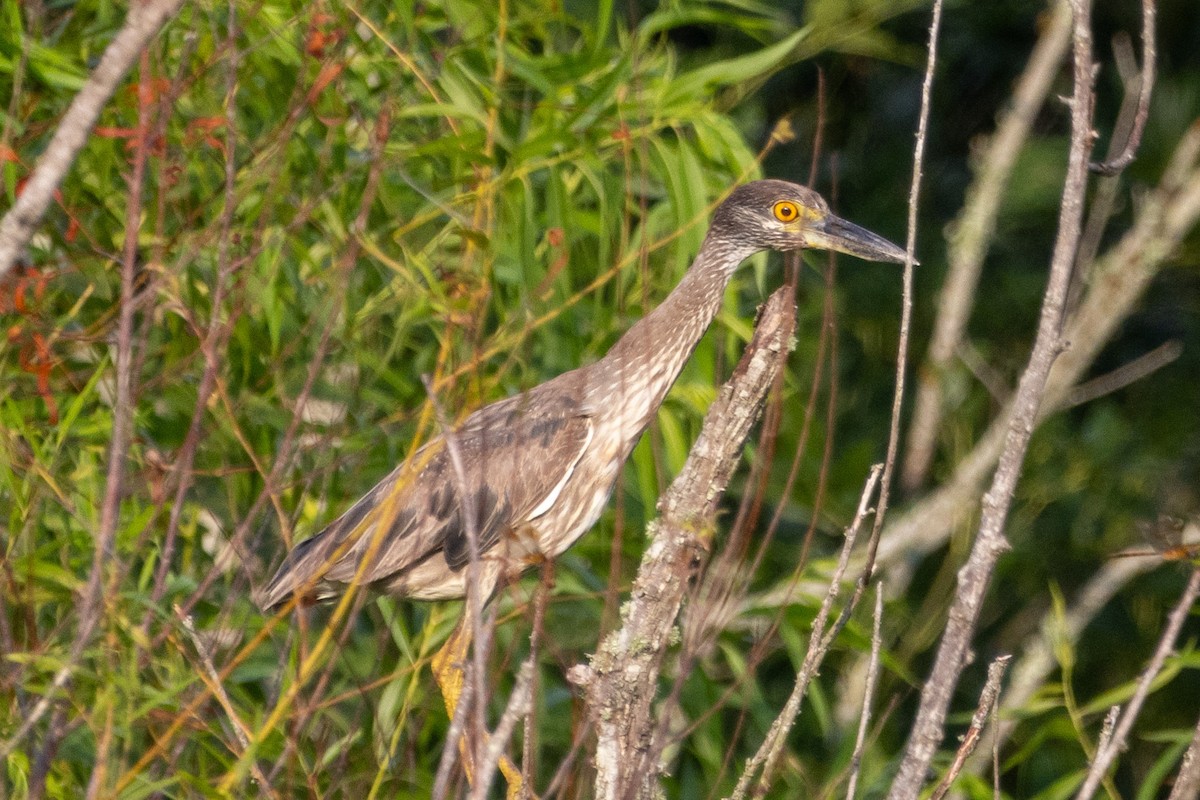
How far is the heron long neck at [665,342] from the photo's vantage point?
3.81 meters

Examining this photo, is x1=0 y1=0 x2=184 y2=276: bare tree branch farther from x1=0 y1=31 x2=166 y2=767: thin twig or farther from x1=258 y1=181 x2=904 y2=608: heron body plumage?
x1=258 y1=181 x2=904 y2=608: heron body plumage

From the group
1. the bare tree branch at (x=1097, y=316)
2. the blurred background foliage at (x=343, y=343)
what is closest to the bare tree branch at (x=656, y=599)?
the blurred background foliage at (x=343, y=343)

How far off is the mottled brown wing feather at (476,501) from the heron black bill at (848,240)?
75cm

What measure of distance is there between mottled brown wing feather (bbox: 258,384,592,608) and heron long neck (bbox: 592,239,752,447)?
5.0 inches

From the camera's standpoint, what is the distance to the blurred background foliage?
2754 millimetres

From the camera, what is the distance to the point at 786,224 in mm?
3877

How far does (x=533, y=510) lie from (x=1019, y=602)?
3.16 metres

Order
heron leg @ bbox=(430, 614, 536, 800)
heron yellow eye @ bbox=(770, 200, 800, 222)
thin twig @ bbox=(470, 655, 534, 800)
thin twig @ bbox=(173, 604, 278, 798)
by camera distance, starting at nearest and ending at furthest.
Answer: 1. thin twig @ bbox=(470, 655, 534, 800)
2. thin twig @ bbox=(173, 604, 278, 798)
3. heron leg @ bbox=(430, 614, 536, 800)
4. heron yellow eye @ bbox=(770, 200, 800, 222)

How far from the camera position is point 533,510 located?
387cm

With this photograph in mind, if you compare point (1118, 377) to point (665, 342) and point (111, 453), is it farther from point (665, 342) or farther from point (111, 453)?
point (111, 453)

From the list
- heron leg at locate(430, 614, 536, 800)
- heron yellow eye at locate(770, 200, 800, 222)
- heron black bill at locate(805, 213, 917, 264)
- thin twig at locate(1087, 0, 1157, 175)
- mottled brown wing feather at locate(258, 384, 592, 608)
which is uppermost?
thin twig at locate(1087, 0, 1157, 175)

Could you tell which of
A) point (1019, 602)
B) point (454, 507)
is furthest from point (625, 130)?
point (1019, 602)

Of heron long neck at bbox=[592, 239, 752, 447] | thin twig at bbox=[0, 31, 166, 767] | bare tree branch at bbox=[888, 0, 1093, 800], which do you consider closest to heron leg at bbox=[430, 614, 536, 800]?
heron long neck at bbox=[592, 239, 752, 447]

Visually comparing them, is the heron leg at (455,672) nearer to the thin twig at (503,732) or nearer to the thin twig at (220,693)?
the thin twig at (220,693)
